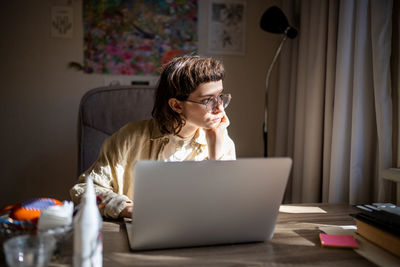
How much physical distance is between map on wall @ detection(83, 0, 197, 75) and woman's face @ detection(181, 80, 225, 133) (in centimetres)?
115

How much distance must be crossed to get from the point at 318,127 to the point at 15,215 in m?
1.60

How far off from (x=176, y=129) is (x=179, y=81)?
0.18 metres

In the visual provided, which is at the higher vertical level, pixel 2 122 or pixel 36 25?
pixel 36 25

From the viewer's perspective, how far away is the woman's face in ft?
3.93

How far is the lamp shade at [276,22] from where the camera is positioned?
194 centimetres

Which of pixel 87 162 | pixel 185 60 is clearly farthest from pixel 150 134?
pixel 87 162

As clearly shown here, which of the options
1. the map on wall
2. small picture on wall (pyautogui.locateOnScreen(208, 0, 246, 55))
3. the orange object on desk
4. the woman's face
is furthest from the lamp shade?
the orange object on desk

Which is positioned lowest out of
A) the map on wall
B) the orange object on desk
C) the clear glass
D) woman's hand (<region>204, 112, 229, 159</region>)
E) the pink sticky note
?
the pink sticky note

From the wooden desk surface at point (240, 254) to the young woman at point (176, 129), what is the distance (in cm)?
35

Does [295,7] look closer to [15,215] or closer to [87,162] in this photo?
[87,162]

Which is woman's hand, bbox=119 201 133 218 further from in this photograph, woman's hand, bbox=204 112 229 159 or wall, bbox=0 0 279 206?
wall, bbox=0 0 279 206

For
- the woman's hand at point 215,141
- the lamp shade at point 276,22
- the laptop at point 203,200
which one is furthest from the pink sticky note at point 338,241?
the lamp shade at point 276,22

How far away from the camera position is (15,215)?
0.76 meters

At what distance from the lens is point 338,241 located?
0.82 meters
